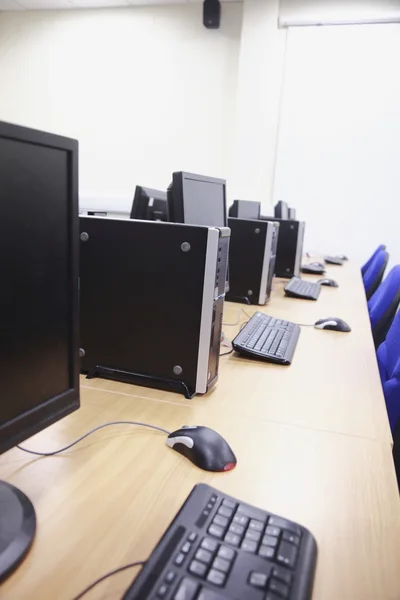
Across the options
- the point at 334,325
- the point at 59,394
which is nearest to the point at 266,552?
the point at 59,394

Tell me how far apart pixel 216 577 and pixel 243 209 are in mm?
2127

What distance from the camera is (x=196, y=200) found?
1279 mm

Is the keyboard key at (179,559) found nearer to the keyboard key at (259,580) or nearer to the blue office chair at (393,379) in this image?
the keyboard key at (259,580)

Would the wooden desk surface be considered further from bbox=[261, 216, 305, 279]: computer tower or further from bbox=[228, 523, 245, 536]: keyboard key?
bbox=[261, 216, 305, 279]: computer tower

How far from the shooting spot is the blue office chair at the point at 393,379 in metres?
1.13

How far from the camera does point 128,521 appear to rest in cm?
60

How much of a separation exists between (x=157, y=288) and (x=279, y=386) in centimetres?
39

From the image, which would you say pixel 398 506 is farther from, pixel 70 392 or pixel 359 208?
pixel 359 208

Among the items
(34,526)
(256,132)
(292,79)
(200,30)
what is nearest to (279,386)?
(34,526)

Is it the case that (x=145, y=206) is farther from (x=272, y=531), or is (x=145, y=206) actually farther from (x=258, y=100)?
(x=258, y=100)

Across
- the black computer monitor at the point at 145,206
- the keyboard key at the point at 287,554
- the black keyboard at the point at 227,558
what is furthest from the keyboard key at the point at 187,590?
the black computer monitor at the point at 145,206

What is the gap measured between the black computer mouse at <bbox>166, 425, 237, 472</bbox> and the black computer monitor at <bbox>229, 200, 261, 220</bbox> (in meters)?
1.70

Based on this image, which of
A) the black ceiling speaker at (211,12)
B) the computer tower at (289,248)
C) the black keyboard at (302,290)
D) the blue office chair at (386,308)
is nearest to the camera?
the blue office chair at (386,308)

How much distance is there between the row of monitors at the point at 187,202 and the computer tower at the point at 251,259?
1.28 feet
